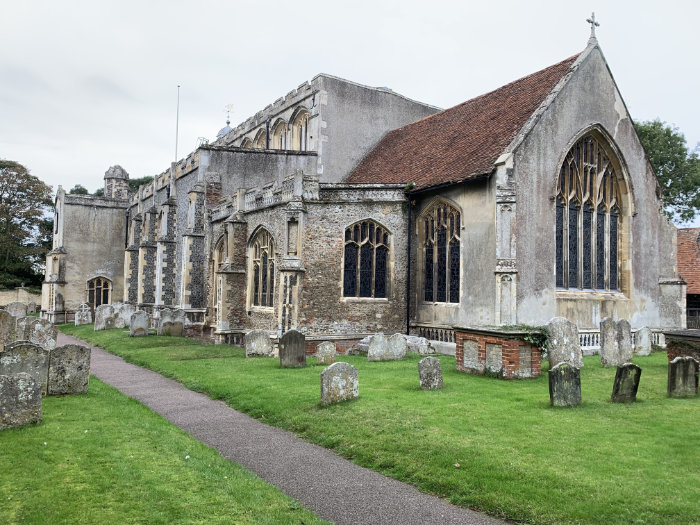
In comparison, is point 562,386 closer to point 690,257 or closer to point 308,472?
point 308,472

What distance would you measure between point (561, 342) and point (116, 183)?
4016 cm

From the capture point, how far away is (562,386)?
9812mm

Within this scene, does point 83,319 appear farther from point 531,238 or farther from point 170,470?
point 170,470

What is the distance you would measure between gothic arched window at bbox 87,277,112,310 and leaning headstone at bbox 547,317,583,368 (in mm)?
32397

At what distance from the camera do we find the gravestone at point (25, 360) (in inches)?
418

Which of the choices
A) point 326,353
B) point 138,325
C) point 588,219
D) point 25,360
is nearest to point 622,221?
point 588,219

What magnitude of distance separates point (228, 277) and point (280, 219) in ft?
12.2

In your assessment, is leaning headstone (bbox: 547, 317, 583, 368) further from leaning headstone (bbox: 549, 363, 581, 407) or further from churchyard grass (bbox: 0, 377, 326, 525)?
churchyard grass (bbox: 0, 377, 326, 525)

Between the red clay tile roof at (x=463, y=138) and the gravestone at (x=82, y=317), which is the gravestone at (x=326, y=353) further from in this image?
the gravestone at (x=82, y=317)

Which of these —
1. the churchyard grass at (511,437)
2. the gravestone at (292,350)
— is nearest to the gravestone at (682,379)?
the churchyard grass at (511,437)

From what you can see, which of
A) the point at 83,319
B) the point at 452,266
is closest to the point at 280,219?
the point at 452,266

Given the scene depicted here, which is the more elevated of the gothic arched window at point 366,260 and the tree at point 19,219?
the tree at point 19,219

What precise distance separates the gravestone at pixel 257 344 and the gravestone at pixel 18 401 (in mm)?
8743

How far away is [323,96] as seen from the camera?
86.2ft
